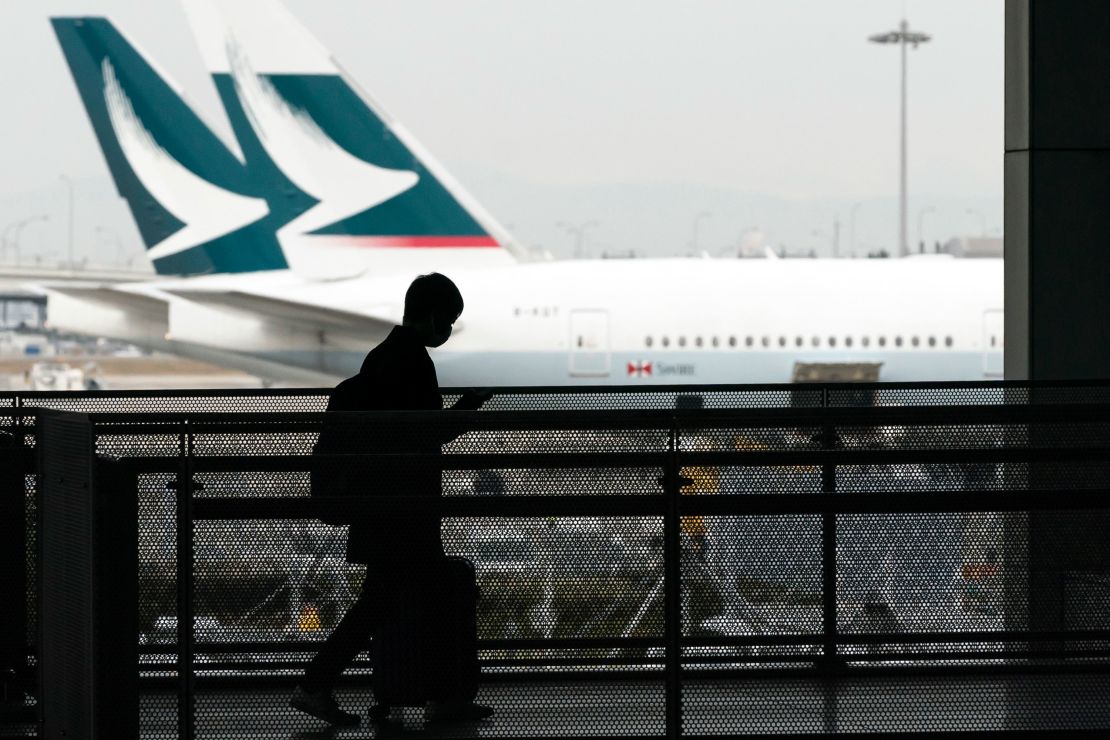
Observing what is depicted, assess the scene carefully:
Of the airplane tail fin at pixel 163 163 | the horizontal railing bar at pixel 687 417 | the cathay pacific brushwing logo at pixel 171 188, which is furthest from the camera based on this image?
the cathay pacific brushwing logo at pixel 171 188

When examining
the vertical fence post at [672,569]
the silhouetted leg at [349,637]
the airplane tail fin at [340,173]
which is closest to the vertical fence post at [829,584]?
the vertical fence post at [672,569]

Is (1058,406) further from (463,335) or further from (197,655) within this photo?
(463,335)

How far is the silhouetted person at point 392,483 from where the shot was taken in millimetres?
3709

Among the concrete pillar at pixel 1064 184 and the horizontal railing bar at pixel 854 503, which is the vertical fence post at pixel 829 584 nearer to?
the horizontal railing bar at pixel 854 503

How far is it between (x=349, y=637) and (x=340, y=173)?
22.0 metres

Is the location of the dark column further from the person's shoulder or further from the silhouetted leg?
the silhouetted leg

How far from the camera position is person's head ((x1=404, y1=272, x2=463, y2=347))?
14.9ft

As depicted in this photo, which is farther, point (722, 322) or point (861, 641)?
point (722, 322)

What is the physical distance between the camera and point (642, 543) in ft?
12.3

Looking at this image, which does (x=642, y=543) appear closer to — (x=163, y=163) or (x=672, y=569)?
(x=672, y=569)

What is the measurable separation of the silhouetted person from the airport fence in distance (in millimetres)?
17

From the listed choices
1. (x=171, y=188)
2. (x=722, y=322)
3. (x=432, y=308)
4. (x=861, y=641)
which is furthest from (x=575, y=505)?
(x=171, y=188)

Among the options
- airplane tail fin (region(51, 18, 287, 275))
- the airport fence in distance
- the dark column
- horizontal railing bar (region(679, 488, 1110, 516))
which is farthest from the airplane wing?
horizontal railing bar (region(679, 488, 1110, 516))

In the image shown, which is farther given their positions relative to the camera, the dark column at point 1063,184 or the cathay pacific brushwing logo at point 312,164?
the cathay pacific brushwing logo at point 312,164
